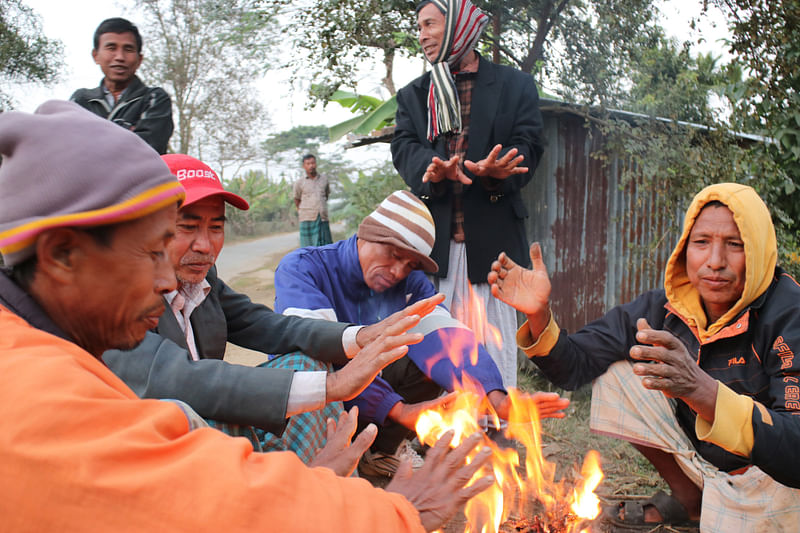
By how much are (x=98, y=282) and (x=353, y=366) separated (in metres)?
1.17

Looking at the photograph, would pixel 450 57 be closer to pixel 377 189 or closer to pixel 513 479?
pixel 513 479

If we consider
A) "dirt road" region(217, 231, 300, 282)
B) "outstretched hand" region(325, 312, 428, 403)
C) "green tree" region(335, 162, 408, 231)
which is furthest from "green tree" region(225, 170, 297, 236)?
"outstretched hand" region(325, 312, 428, 403)

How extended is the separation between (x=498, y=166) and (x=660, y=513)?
82.0 inches

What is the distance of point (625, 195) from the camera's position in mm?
5930

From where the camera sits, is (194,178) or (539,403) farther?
(539,403)

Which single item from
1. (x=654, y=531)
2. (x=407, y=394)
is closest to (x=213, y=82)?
(x=407, y=394)

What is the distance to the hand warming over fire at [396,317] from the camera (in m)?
2.68

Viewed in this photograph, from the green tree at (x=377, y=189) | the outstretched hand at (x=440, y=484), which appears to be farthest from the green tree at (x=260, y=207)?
the outstretched hand at (x=440, y=484)

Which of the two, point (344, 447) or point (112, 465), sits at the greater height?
point (112, 465)

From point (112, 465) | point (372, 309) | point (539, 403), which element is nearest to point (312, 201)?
point (372, 309)

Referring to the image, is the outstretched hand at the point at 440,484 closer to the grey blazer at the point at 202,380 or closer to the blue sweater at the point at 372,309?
the grey blazer at the point at 202,380

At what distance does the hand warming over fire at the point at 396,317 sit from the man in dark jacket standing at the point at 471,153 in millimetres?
1293

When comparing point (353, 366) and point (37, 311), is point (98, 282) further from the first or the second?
point (353, 366)

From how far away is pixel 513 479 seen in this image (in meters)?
3.19
